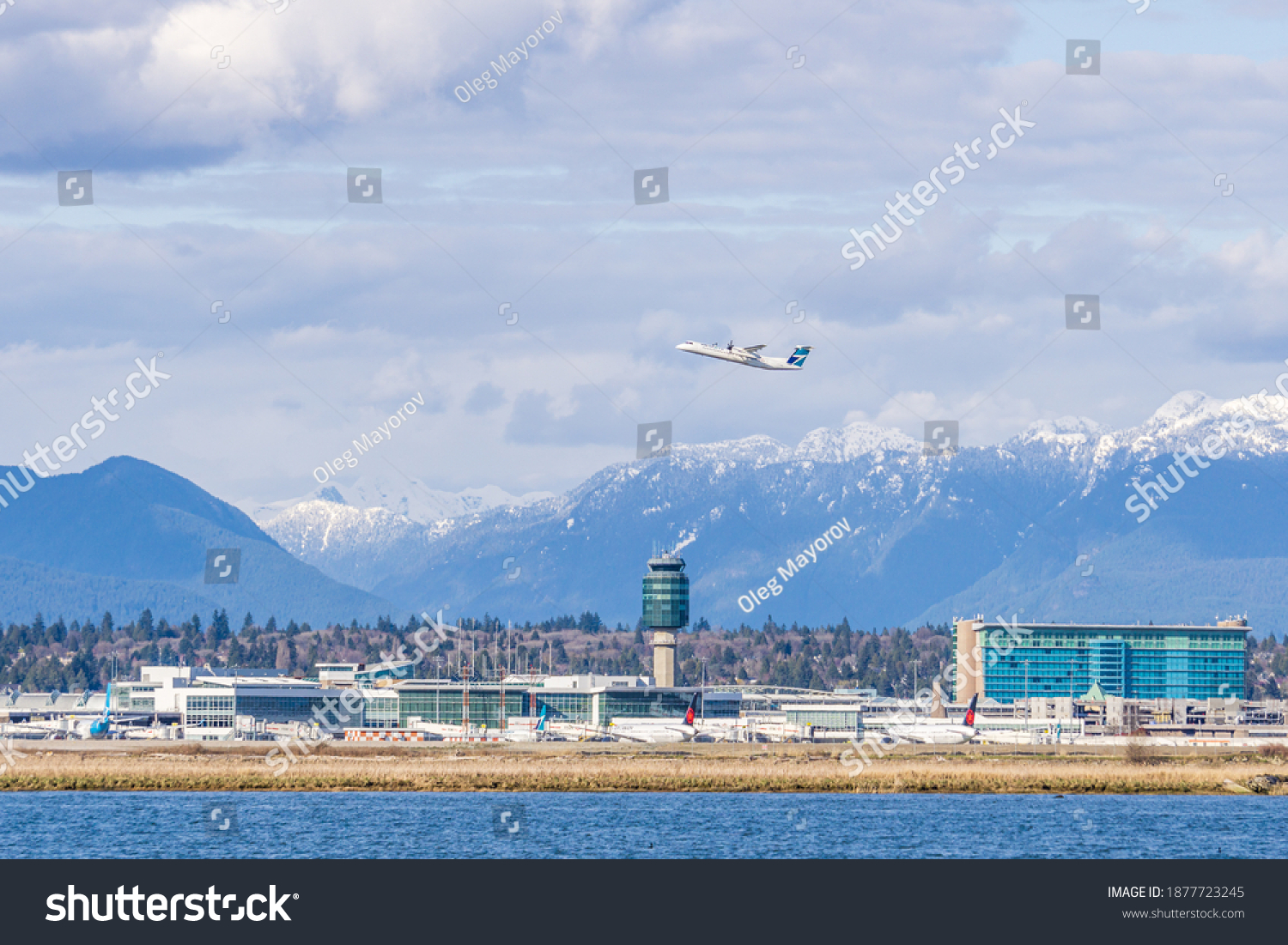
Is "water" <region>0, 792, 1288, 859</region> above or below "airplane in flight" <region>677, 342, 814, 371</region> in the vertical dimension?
below

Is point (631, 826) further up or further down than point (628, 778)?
further up

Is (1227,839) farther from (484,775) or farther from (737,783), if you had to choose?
(484,775)

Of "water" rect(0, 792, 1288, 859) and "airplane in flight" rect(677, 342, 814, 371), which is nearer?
"water" rect(0, 792, 1288, 859)

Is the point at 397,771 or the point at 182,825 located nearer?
the point at 182,825

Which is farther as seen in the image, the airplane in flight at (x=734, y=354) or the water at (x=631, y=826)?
the airplane in flight at (x=734, y=354)

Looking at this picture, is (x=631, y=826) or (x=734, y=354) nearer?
(x=631, y=826)

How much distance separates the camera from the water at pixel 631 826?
91250mm

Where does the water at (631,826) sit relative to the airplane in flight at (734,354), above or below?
below

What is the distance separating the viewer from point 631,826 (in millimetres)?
104812

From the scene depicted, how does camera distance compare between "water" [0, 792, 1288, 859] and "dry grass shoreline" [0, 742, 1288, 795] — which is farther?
"dry grass shoreline" [0, 742, 1288, 795]

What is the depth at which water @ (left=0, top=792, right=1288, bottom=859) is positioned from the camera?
9125 cm
